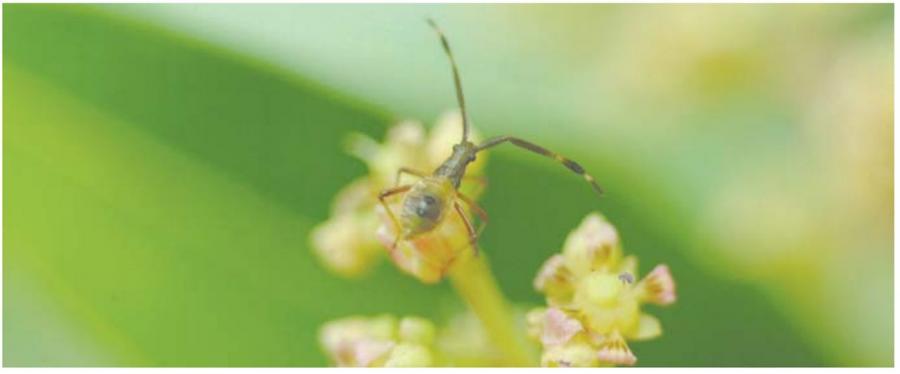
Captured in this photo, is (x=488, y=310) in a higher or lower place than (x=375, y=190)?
lower

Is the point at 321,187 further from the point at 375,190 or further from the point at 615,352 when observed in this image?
the point at 615,352

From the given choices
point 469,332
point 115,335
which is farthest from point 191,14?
point 469,332

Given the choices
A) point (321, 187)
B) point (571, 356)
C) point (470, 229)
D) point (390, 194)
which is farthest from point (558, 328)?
point (321, 187)

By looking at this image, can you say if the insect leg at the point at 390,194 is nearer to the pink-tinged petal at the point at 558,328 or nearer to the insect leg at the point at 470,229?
the insect leg at the point at 470,229

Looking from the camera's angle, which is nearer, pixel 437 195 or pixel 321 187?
pixel 437 195

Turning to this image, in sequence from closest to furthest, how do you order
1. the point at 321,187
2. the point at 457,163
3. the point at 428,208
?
the point at 428,208, the point at 457,163, the point at 321,187

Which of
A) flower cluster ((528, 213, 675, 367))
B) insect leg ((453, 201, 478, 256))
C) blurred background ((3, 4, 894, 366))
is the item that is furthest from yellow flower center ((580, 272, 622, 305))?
blurred background ((3, 4, 894, 366))

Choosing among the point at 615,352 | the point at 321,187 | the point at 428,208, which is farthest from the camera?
the point at 321,187

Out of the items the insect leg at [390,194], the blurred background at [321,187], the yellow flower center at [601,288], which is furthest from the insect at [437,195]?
the blurred background at [321,187]
